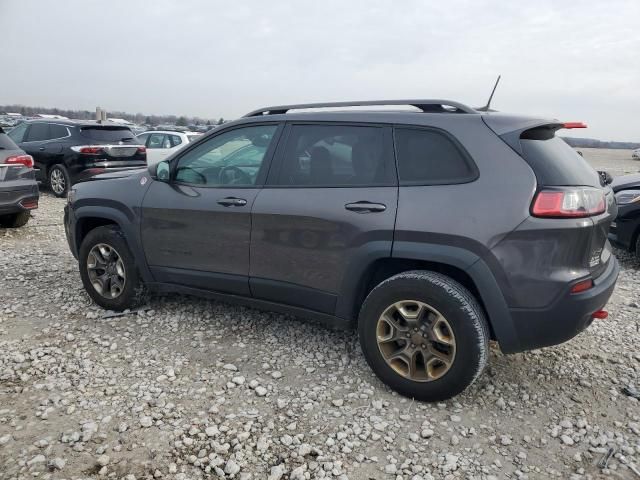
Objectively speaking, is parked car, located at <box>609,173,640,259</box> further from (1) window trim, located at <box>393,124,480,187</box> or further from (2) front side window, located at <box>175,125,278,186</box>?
(2) front side window, located at <box>175,125,278,186</box>

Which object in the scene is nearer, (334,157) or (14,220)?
(334,157)

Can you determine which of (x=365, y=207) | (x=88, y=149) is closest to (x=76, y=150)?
(x=88, y=149)

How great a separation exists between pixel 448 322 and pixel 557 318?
1.88 feet

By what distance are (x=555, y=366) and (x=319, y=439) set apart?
182 centimetres

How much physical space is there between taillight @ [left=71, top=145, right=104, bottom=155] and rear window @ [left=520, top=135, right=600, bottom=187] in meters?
9.21

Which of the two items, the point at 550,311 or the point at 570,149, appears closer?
the point at 550,311

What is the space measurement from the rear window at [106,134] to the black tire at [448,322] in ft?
29.3

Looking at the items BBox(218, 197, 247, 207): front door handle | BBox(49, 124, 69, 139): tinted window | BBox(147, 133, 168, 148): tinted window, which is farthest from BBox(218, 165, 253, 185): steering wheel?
BBox(147, 133, 168, 148): tinted window

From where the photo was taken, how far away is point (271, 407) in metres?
2.90

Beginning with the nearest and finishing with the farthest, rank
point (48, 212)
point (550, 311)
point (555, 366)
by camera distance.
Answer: point (550, 311), point (555, 366), point (48, 212)

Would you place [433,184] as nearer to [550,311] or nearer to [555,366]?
[550,311]

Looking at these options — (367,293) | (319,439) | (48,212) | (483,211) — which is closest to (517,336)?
(483,211)

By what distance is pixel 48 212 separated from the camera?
860 centimetres

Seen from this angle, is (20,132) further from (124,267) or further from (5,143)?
(124,267)
